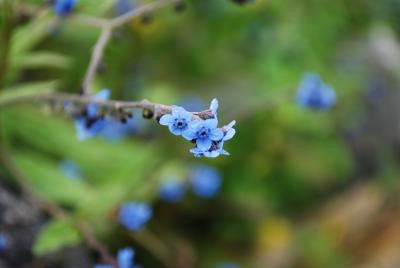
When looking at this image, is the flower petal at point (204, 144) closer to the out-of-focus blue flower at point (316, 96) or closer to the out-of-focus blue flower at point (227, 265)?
the out-of-focus blue flower at point (316, 96)

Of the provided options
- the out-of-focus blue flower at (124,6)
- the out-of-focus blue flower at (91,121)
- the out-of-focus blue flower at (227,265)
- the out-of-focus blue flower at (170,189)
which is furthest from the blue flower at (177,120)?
the out-of-focus blue flower at (227,265)

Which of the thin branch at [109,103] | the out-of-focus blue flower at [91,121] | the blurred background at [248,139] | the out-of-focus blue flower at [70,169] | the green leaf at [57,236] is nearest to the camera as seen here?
the thin branch at [109,103]

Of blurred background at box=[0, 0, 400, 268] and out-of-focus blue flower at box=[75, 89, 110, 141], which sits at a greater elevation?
blurred background at box=[0, 0, 400, 268]

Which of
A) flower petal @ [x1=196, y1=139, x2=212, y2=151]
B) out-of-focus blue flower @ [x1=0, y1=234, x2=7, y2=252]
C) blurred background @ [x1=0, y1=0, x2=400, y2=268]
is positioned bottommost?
flower petal @ [x1=196, y1=139, x2=212, y2=151]

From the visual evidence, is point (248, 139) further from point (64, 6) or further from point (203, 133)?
point (203, 133)

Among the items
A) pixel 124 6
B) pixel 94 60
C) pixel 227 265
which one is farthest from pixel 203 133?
pixel 227 265

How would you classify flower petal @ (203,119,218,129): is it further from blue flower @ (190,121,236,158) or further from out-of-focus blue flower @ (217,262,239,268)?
out-of-focus blue flower @ (217,262,239,268)

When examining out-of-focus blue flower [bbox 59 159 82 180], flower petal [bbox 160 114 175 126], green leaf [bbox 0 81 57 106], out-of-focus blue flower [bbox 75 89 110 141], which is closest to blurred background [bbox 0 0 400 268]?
out-of-focus blue flower [bbox 59 159 82 180]

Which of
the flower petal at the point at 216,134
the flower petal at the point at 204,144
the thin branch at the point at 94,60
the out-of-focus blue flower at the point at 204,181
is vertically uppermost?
the out-of-focus blue flower at the point at 204,181
